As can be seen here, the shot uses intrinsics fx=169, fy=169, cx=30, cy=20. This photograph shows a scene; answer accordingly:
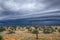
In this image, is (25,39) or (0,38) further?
(25,39)

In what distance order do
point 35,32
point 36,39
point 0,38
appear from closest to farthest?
1. point 0,38
2. point 36,39
3. point 35,32

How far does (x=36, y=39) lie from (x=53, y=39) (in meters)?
3.58

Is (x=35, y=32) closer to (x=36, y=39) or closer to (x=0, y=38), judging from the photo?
(x=36, y=39)

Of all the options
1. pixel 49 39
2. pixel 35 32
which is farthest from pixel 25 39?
pixel 35 32

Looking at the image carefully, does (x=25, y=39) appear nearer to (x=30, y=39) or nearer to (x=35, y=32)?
(x=30, y=39)

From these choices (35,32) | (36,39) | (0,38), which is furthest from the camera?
(35,32)

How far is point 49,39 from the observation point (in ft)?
113

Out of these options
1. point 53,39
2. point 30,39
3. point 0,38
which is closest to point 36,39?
point 30,39

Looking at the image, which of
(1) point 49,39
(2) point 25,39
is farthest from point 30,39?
(1) point 49,39

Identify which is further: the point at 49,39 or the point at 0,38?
the point at 49,39

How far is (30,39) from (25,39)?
101cm

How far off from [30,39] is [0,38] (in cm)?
614

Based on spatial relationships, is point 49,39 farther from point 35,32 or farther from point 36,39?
point 35,32

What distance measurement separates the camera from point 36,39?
3378 cm
